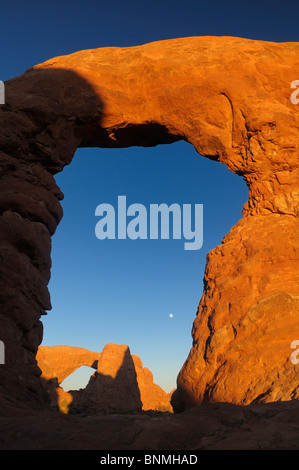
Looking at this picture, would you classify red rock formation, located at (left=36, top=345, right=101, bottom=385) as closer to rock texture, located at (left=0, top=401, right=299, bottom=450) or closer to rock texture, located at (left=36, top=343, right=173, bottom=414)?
rock texture, located at (left=36, top=343, right=173, bottom=414)

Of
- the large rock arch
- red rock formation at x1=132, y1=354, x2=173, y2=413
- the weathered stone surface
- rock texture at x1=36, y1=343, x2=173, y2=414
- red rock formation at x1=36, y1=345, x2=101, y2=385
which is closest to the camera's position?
the large rock arch

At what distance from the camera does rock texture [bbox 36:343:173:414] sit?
1950 cm

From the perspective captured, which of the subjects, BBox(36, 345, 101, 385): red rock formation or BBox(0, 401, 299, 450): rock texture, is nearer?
BBox(0, 401, 299, 450): rock texture

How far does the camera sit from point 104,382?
20.3 metres

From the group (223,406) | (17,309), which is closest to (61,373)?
(17,309)

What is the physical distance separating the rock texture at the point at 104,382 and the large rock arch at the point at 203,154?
36.0 feet

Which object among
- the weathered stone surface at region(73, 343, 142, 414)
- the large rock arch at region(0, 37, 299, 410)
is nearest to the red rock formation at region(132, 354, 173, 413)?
the weathered stone surface at region(73, 343, 142, 414)

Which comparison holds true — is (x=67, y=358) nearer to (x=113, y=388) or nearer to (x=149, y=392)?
(x=149, y=392)

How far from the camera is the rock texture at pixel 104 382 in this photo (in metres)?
19.5

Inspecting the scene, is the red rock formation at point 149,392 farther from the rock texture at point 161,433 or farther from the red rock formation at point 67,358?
the rock texture at point 161,433

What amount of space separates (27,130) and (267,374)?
604 centimetres

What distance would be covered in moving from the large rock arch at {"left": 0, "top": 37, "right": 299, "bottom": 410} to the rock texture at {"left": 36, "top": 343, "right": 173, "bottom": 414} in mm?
10982

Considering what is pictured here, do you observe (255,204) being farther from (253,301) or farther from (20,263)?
(20,263)

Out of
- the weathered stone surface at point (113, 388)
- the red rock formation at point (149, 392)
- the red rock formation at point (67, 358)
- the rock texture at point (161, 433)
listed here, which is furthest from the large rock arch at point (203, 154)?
the red rock formation at point (67, 358)
